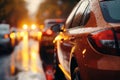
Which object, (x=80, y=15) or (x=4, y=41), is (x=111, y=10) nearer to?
(x=80, y=15)

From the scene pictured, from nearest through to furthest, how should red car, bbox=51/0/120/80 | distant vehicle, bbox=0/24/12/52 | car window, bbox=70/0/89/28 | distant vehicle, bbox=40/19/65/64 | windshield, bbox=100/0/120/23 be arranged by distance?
red car, bbox=51/0/120/80, windshield, bbox=100/0/120/23, car window, bbox=70/0/89/28, distant vehicle, bbox=40/19/65/64, distant vehicle, bbox=0/24/12/52

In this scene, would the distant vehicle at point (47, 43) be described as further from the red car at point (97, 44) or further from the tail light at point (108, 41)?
the tail light at point (108, 41)

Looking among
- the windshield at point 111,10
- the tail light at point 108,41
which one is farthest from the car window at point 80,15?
the tail light at point 108,41

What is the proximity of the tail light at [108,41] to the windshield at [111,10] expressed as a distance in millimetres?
360

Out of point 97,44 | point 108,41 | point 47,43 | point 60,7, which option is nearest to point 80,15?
point 97,44

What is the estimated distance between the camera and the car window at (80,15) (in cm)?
721

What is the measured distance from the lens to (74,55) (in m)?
6.61

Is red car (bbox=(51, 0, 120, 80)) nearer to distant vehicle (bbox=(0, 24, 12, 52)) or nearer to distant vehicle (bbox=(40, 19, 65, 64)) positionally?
distant vehicle (bbox=(40, 19, 65, 64))

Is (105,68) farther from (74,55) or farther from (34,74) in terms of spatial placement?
(34,74)

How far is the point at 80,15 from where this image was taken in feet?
24.5

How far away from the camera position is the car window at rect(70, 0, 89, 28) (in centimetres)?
721

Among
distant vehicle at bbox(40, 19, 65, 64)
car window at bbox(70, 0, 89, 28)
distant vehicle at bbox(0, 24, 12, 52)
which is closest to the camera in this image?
car window at bbox(70, 0, 89, 28)

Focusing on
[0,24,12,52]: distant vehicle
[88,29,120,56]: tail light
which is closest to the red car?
[88,29,120,56]: tail light

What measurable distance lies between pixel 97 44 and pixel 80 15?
1.81 meters
